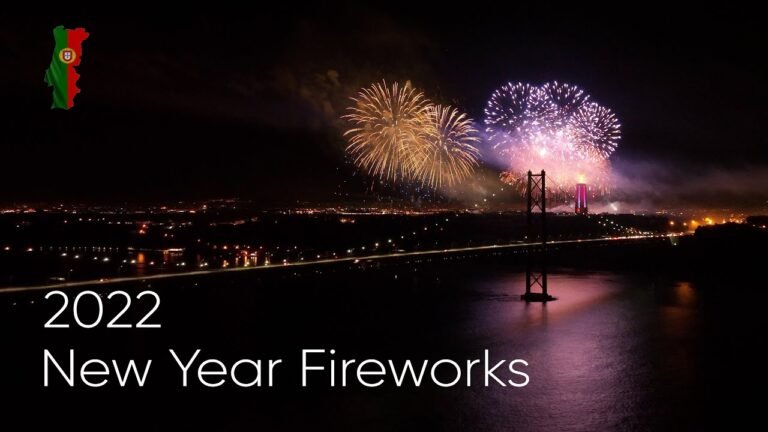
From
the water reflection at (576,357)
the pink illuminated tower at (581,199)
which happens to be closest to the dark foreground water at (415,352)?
the water reflection at (576,357)

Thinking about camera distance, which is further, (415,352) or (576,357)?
(415,352)

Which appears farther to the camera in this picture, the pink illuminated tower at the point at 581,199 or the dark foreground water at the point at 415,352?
the pink illuminated tower at the point at 581,199

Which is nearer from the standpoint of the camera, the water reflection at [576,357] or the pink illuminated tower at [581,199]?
the water reflection at [576,357]

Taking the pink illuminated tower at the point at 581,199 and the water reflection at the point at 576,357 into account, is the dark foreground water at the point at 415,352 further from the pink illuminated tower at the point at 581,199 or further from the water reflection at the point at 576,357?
the pink illuminated tower at the point at 581,199

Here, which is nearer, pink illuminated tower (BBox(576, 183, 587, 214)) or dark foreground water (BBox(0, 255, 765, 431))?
dark foreground water (BBox(0, 255, 765, 431))

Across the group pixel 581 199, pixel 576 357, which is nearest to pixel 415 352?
A: pixel 576 357

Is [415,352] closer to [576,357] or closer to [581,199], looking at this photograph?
[576,357]

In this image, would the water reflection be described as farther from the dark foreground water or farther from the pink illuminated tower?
the pink illuminated tower

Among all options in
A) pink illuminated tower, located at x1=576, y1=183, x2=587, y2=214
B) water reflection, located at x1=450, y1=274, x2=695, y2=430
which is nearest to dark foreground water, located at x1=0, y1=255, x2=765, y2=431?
water reflection, located at x1=450, y1=274, x2=695, y2=430
